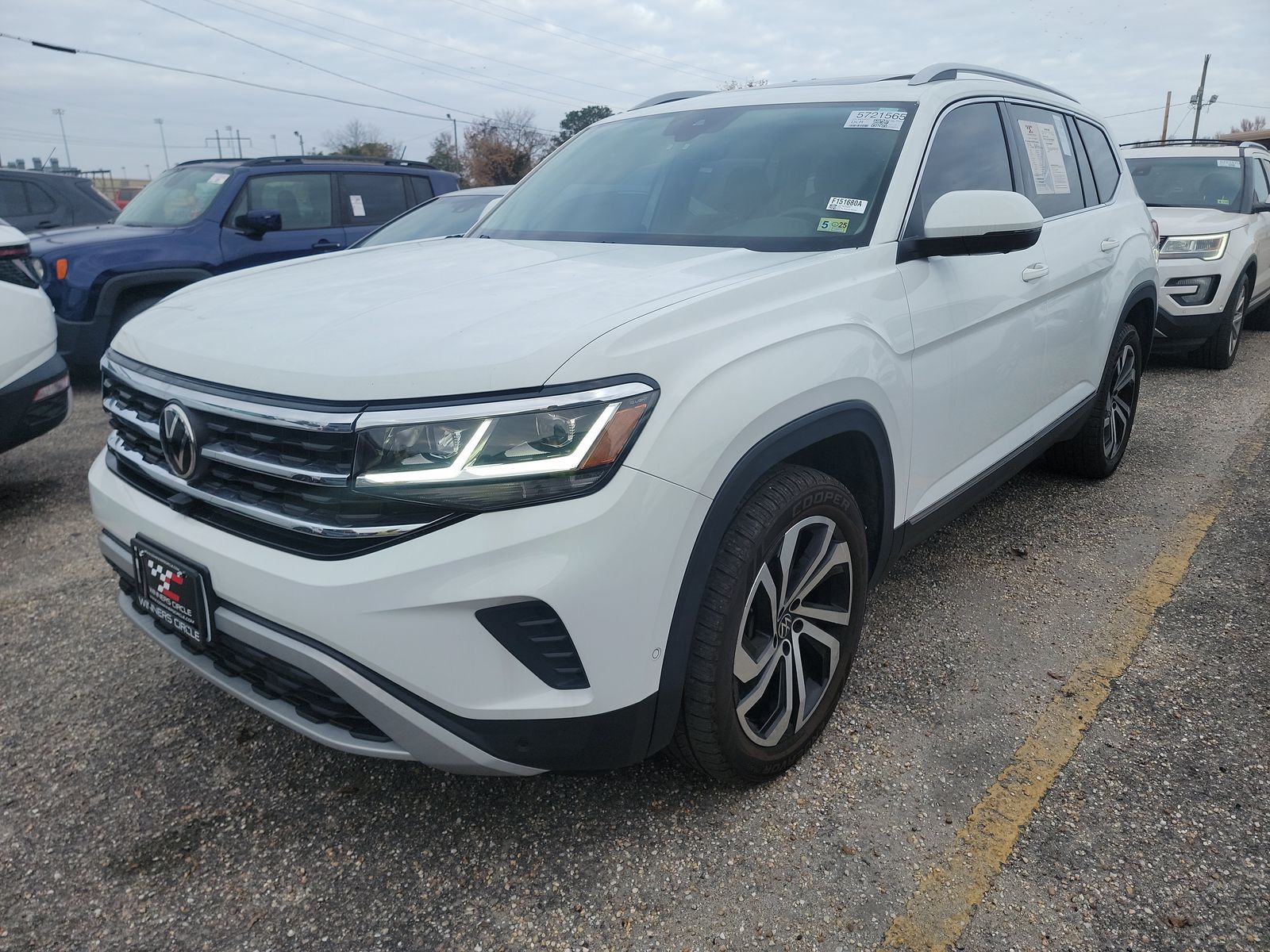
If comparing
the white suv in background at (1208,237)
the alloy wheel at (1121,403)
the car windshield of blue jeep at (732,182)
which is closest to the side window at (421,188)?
the car windshield of blue jeep at (732,182)

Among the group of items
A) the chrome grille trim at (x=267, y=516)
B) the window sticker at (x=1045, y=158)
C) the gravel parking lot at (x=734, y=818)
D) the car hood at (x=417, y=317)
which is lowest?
the gravel parking lot at (x=734, y=818)

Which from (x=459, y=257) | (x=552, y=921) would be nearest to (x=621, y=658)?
(x=552, y=921)

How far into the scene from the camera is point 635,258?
2480 mm

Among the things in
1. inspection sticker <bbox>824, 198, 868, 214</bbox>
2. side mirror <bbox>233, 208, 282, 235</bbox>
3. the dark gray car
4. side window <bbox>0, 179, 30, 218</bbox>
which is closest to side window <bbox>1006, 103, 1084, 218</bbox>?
inspection sticker <bbox>824, 198, 868, 214</bbox>

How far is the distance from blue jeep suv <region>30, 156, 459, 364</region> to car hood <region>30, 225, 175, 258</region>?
1 centimetres

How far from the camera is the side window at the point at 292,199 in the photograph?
7426 mm

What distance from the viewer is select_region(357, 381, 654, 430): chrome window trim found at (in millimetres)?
1678

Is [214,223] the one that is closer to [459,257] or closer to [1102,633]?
[459,257]

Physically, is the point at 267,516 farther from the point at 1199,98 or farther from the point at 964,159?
the point at 1199,98

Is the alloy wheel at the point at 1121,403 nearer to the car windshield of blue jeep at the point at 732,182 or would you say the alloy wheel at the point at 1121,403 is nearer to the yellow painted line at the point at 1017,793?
the yellow painted line at the point at 1017,793

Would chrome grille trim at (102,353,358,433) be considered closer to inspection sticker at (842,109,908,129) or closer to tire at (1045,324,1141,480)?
inspection sticker at (842,109,908,129)

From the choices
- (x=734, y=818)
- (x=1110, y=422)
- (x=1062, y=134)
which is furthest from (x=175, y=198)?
(x=734, y=818)

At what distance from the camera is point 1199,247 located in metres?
7.04

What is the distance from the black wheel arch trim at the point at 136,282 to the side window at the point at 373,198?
4.88 ft
